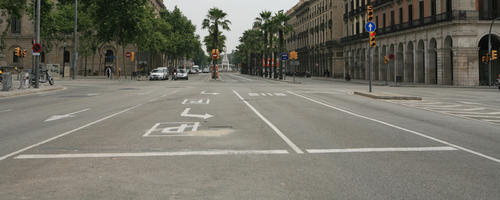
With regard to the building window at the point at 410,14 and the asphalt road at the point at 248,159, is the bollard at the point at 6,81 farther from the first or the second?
the building window at the point at 410,14

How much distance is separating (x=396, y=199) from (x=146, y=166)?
332 centimetres

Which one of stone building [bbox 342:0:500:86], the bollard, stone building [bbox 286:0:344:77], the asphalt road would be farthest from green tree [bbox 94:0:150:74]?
the asphalt road

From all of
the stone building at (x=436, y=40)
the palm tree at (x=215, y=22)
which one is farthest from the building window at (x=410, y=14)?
the palm tree at (x=215, y=22)

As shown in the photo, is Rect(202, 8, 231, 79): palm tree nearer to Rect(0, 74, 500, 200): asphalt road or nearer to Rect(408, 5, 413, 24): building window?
Rect(408, 5, 413, 24): building window

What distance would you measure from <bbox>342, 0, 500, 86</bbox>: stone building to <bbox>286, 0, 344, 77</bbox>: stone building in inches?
751

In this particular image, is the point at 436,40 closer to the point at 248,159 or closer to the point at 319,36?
the point at 248,159

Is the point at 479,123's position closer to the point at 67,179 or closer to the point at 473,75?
the point at 67,179

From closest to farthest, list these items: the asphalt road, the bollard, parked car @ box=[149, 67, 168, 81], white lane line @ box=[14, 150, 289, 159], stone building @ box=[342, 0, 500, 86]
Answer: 1. the asphalt road
2. white lane line @ box=[14, 150, 289, 159]
3. the bollard
4. stone building @ box=[342, 0, 500, 86]
5. parked car @ box=[149, 67, 168, 81]

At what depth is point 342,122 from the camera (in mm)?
10992

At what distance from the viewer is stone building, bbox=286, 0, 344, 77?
77.9 metres

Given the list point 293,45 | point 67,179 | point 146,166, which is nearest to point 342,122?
point 146,166

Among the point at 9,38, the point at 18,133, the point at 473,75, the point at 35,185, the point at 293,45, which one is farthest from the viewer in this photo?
the point at 293,45

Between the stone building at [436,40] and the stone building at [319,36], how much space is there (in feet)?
62.5

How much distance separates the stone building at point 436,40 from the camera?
37.9 m
